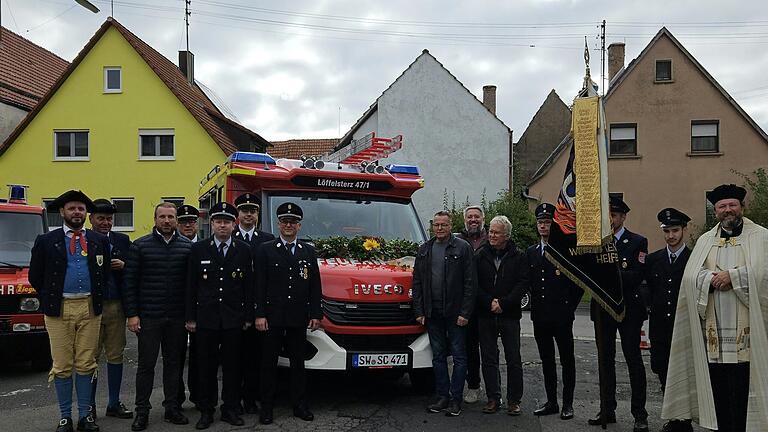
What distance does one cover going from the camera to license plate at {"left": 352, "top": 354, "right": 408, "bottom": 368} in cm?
686

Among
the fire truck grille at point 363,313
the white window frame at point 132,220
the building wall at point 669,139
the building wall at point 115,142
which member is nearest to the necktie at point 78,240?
the fire truck grille at point 363,313

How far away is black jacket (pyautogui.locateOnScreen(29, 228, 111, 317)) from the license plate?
7.84ft

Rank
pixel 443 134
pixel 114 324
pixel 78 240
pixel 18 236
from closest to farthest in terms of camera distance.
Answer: pixel 78 240
pixel 114 324
pixel 18 236
pixel 443 134

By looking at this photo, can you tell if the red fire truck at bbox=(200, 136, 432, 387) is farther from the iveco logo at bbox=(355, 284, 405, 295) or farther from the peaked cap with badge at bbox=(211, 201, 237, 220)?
the peaked cap with badge at bbox=(211, 201, 237, 220)

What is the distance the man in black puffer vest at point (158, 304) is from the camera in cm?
653

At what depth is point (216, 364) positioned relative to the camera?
6766mm

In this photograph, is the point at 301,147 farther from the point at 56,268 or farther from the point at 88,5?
the point at 56,268

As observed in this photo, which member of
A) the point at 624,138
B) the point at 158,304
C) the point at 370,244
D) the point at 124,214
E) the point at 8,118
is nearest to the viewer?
the point at 158,304

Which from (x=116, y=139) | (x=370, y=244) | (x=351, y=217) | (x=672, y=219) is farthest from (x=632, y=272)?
(x=116, y=139)

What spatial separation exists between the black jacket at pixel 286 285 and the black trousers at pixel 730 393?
3.42 m

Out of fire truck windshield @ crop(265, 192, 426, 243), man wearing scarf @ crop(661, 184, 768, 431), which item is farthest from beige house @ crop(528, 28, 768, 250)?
man wearing scarf @ crop(661, 184, 768, 431)

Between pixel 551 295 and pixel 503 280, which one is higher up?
pixel 503 280

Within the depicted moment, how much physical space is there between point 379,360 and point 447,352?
0.71m

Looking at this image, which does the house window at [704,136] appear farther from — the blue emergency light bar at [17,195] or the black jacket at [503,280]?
the blue emergency light bar at [17,195]
